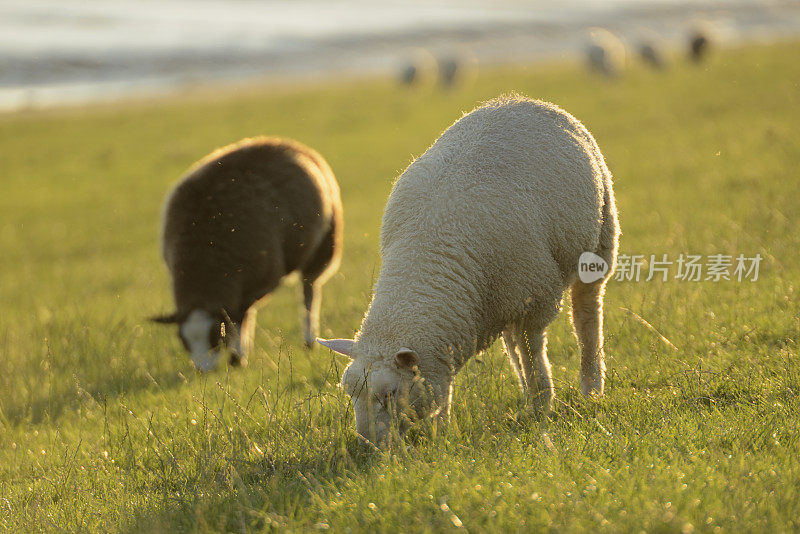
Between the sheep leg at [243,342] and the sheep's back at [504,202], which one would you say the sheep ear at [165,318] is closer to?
the sheep leg at [243,342]

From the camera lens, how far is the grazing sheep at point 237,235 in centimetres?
622

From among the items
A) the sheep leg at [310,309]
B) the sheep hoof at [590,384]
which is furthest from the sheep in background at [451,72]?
the sheep hoof at [590,384]

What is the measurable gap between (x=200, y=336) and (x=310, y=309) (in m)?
1.34

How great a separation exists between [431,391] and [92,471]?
200cm

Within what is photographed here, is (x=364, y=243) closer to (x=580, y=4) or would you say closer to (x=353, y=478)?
(x=353, y=478)

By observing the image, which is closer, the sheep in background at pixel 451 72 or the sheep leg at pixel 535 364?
the sheep leg at pixel 535 364

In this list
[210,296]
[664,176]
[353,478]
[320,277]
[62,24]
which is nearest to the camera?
[353,478]

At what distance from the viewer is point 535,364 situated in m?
4.16

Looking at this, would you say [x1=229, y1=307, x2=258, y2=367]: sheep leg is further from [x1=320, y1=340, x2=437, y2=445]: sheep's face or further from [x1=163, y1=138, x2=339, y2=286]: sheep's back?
[x1=320, y1=340, x2=437, y2=445]: sheep's face

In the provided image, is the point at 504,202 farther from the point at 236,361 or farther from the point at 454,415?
the point at 236,361

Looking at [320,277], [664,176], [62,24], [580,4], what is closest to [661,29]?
[580,4]

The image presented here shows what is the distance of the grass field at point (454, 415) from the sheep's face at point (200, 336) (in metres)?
0.16

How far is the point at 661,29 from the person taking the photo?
66.8 m

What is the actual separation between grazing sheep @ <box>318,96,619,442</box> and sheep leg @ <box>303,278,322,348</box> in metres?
2.84
